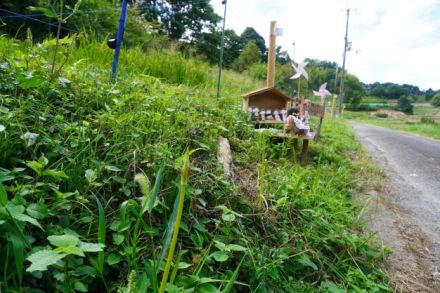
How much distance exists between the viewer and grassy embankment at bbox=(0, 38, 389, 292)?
1.00m

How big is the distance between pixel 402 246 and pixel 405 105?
216 ft

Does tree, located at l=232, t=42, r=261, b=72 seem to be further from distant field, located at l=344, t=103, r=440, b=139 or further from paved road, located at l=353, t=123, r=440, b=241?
paved road, located at l=353, t=123, r=440, b=241

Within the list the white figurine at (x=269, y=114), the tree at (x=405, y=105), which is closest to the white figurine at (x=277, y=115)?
the white figurine at (x=269, y=114)

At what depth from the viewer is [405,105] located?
58.4 meters

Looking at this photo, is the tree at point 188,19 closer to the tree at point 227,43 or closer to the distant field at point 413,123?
the tree at point 227,43

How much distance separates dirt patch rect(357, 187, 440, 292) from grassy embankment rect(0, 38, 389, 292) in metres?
0.16

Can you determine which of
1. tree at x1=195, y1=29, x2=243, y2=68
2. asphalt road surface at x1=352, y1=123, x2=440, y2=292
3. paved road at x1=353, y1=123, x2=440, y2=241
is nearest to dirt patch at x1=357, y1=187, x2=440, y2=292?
asphalt road surface at x1=352, y1=123, x2=440, y2=292

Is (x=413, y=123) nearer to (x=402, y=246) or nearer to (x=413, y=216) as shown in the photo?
(x=413, y=216)

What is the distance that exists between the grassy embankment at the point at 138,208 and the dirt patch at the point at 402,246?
0.16m

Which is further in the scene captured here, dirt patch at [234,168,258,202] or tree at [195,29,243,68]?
tree at [195,29,243,68]

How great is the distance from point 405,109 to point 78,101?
65419mm

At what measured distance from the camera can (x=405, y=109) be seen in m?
57.1

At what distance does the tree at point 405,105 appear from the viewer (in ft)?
185

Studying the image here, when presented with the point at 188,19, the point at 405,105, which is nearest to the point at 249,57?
the point at 188,19
